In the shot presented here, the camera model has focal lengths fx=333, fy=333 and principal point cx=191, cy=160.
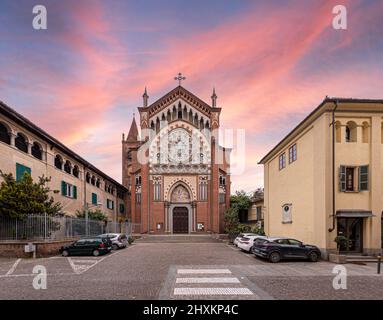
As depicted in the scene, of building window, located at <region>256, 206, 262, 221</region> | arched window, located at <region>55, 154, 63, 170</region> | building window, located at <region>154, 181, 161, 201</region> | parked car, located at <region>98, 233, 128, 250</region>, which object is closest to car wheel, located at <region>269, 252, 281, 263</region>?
parked car, located at <region>98, 233, 128, 250</region>

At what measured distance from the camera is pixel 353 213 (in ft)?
60.9

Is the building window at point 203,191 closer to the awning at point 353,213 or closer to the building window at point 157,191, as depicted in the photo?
the building window at point 157,191

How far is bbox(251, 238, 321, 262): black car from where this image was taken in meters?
17.4

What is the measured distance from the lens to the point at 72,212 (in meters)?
32.0

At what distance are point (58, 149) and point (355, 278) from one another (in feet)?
84.2

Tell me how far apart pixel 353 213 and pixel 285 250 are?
4.59 metres

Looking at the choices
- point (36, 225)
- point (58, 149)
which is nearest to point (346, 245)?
point (36, 225)

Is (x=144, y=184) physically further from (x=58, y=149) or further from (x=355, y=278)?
(x=355, y=278)

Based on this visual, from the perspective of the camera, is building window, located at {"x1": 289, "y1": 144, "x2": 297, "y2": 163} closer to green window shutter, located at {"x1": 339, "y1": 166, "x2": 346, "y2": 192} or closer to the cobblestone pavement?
green window shutter, located at {"x1": 339, "y1": 166, "x2": 346, "y2": 192}

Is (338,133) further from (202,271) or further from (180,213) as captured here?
(180,213)

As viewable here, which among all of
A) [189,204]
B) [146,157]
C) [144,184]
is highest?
[146,157]

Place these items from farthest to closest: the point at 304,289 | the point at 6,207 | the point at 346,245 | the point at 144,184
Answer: the point at 144,184
the point at 6,207
the point at 346,245
the point at 304,289

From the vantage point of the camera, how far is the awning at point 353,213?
1843cm

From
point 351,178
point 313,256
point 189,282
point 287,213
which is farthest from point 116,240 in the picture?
point 351,178
